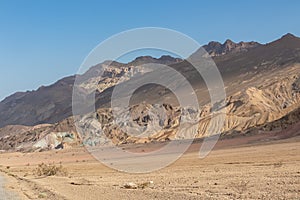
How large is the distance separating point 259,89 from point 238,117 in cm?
Result: 1821

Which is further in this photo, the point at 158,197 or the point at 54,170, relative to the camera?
the point at 54,170

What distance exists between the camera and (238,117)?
89688 mm

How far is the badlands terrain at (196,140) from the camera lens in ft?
72.6

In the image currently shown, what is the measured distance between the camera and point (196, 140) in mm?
78938

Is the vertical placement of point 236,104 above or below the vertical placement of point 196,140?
above

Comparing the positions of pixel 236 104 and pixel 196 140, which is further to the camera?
pixel 236 104

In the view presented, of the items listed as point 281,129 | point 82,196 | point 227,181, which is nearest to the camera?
point 82,196

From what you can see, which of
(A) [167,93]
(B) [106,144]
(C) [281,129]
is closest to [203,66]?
(A) [167,93]

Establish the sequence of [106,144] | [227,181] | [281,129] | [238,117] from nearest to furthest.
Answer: [227,181], [281,129], [238,117], [106,144]

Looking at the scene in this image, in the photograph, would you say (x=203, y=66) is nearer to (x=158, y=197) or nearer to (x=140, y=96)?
(x=140, y=96)

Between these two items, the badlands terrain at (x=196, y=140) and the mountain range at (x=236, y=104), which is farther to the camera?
the mountain range at (x=236, y=104)

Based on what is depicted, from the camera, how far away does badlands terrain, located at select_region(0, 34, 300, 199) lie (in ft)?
72.6

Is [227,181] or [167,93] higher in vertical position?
[167,93]

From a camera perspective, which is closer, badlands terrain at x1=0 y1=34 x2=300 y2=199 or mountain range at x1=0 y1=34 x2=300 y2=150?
badlands terrain at x1=0 y1=34 x2=300 y2=199
